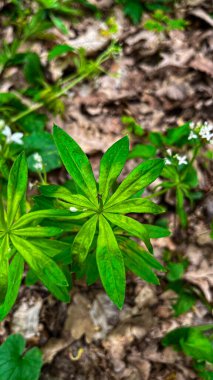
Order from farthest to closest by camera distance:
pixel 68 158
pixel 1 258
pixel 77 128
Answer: pixel 77 128 → pixel 68 158 → pixel 1 258

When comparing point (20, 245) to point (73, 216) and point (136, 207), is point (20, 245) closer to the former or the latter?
point (73, 216)

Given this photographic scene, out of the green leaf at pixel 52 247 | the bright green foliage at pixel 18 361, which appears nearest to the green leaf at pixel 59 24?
the green leaf at pixel 52 247

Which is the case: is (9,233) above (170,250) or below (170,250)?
above

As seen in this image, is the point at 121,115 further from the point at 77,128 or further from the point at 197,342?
the point at 197,342

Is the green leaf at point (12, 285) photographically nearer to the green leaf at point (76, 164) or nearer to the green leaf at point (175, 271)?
the green leaf at point (76, 164)

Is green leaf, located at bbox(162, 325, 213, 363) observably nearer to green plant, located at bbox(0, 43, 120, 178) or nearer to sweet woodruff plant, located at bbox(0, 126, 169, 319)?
sweet woodruff plant, located at bbox(0, 126, 169, 319)

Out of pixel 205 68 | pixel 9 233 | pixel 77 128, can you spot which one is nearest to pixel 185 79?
pixel 205 68
